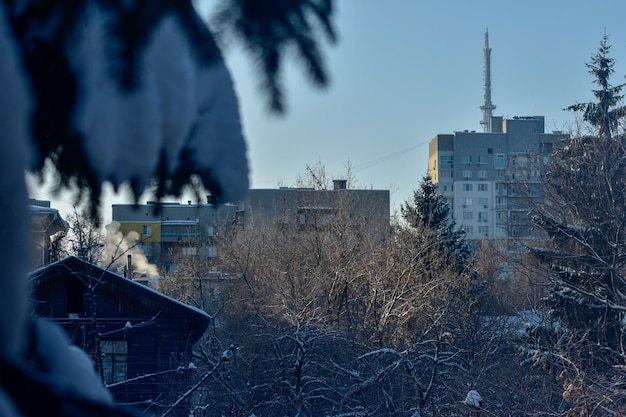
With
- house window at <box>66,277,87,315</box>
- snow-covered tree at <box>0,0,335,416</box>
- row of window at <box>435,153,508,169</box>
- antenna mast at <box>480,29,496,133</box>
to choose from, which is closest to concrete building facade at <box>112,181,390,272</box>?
house window at <box>66,277,87,315</box>

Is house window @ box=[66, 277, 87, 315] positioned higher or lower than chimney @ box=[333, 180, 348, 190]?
lower

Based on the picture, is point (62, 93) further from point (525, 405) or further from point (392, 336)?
point (392, 336)

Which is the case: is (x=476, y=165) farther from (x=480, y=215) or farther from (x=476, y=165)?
(x=480, y=215)

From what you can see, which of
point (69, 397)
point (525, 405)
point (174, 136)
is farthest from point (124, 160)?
point (525, 405)

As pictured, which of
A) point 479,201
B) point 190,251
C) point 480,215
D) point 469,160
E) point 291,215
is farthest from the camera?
point 479,201

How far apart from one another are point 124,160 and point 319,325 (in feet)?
55.4

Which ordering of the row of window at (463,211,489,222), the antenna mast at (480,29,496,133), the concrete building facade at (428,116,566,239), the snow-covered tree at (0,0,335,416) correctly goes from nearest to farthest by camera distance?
1. the snow-covered tree at (0,0,335,416)
2. the concrete building facade at (428,116,566,239)
3. the row of window at (463,211,489,222)
4. the antenna mast at (480,29,496,133)

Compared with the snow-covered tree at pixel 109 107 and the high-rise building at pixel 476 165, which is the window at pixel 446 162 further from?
the snow-covered tree at pixel 109 107

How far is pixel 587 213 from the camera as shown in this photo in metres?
18.6

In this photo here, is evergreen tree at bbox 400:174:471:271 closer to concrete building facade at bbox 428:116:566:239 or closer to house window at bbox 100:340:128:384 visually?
house window at bbox 100:340:128:384

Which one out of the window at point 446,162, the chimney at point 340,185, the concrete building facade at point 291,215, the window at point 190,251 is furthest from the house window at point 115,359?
the window at point 446,162

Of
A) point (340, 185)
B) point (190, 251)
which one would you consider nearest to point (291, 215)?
point (340, 185)

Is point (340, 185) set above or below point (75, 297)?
above

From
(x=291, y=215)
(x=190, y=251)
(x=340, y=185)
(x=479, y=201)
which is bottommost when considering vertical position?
(x=190, y=251)
